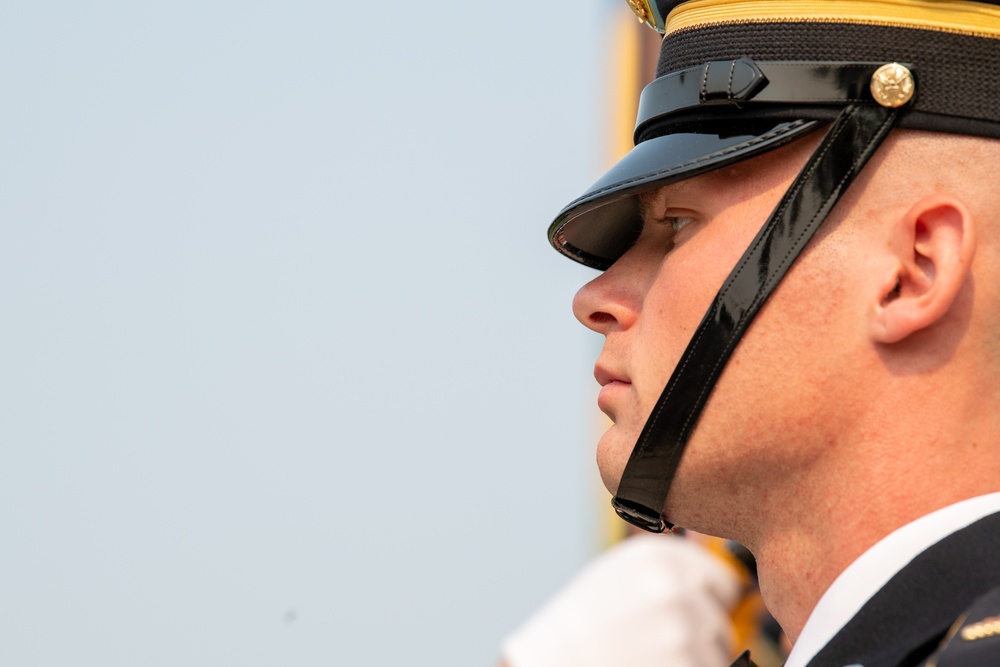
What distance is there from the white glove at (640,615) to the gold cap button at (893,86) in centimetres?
285

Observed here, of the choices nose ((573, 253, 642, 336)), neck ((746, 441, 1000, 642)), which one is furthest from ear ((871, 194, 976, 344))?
nose ((573, 253, 642, 336))

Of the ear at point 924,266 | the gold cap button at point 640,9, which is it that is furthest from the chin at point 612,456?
the gold cap button at point 640,9

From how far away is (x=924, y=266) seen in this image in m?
2.28

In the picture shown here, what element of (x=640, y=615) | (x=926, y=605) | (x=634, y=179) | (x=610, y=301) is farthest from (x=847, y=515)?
(x=640, y=615)

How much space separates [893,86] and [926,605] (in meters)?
0.86

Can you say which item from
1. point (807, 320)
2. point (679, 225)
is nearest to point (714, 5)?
point (679, 225)

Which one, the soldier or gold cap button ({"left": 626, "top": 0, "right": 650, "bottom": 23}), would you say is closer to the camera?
the soldier

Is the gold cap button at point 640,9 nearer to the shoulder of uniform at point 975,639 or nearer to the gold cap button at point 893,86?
the gold cap button at point 893,86

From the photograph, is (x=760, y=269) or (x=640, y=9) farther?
(x=640, y=9)

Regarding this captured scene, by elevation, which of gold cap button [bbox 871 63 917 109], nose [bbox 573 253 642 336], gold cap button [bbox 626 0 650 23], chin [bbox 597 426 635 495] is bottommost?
chin [bbox 597 426 635 495]

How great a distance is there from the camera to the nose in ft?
8.39

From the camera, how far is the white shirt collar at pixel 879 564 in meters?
2.20

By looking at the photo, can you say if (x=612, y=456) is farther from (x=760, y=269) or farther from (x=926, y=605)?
(x=926, y=605)

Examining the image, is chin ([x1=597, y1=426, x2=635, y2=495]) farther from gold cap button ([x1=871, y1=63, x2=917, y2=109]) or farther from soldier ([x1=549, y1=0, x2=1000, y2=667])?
gold cap button ([x1=871, y1=63, x2=917, y2=109])
